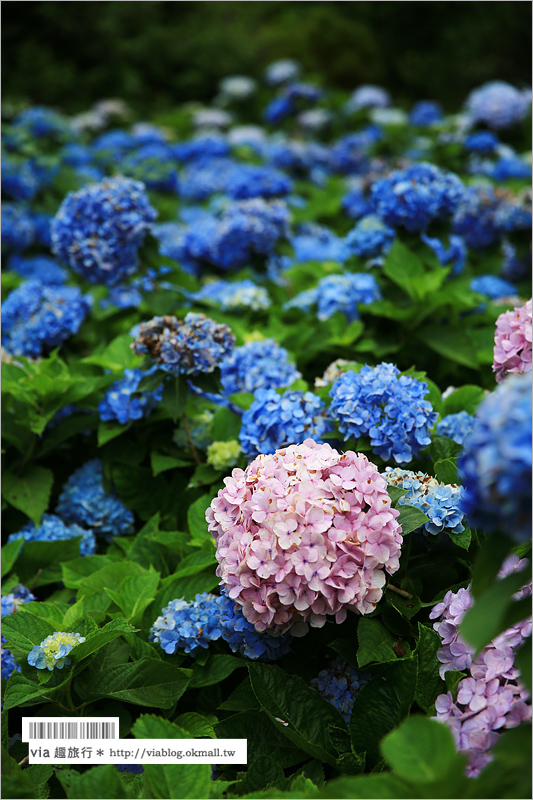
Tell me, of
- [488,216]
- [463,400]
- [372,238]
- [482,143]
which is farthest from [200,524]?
[482,143]

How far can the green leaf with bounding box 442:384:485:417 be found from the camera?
228cm

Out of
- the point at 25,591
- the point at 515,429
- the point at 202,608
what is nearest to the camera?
the point at 515,429

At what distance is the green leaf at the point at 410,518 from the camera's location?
155 cm

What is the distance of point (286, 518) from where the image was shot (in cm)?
145

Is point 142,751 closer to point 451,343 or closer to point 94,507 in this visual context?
point 94,507

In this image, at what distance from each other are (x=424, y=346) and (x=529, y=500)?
2.03 m

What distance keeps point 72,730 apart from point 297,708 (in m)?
0.50

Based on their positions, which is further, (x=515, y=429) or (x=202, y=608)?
(x=202, y=608)

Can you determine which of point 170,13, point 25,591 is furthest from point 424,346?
point 170,13

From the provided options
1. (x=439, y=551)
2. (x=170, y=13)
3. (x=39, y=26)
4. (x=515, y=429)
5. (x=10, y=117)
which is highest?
(x=170, y=13)

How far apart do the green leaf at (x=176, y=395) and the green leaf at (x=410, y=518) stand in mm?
820

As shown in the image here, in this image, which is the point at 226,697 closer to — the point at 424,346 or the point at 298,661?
the point at 298,661

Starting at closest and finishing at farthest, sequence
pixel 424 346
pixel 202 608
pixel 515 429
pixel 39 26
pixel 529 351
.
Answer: pixel 515 429 → pixel 529 351 → pixel 202 608 → pixel 424 346 → pixel 39 26

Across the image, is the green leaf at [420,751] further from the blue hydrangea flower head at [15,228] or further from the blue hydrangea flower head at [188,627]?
the blue hydrangea flower head at [15,228]
